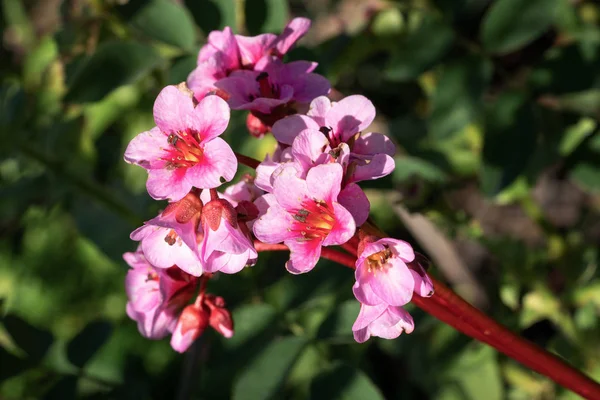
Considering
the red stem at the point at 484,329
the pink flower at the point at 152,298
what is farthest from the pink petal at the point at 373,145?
the pink flower at the point at 152,298

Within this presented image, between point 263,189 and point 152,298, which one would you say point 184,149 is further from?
point 152,298

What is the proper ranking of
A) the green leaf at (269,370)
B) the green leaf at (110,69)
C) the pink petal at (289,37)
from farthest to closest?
the green leaf at (110,69) < the green leaf at (269,370) < the pink petal at (289,37)

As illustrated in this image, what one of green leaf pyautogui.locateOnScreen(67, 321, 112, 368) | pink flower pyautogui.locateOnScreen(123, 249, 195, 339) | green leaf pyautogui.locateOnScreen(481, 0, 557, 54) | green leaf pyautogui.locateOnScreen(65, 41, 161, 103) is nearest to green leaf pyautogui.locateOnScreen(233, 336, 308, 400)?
pink flower pyautogui.locateOnScreen(123, 249, 195, 339)

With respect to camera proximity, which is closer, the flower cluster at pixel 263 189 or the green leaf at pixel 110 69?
the flower cluster at pixel 263 189

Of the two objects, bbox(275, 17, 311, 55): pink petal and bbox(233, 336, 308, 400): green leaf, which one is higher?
bbox(275, 17, 311, 55): pink petal

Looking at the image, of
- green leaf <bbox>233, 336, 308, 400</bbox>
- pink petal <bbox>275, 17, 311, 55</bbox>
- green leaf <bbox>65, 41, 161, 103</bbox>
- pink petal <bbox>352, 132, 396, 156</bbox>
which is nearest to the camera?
pink petal <bbox>352, 132, 396, 156</bbox>

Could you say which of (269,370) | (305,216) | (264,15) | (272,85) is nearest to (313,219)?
(305,216)

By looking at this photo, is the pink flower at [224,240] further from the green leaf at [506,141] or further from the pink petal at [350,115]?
the green leaf at [506,141]

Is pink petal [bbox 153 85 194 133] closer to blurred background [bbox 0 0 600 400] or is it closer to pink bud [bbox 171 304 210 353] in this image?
pink bud [bbox 171 304 210 353]
